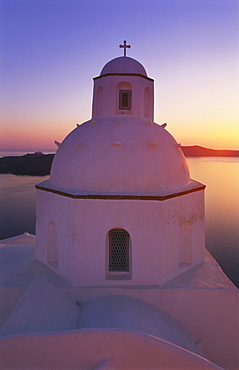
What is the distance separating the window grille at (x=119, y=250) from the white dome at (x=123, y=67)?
4812mm

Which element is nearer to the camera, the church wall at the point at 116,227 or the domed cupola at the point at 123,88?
the church wall at the point at 116,227

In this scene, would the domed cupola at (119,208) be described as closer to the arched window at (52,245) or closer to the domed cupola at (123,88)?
the arched window at (52,245)

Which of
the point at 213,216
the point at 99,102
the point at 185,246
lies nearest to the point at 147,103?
the point at 99,102

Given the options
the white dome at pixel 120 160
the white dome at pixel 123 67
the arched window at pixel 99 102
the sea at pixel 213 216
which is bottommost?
the sea at pixel 213 216

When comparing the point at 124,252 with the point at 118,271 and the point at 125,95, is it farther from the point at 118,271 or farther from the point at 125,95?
the point at 125,95

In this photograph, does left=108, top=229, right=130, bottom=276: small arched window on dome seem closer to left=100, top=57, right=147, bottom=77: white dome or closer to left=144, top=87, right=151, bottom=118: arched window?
left=144, top=87, right=151, bottom=118: arched window

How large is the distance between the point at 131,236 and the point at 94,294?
5.45ft

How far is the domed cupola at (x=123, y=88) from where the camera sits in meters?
8.52

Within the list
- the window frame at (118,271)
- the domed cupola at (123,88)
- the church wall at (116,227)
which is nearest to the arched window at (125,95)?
the domed cupola at (123,88)

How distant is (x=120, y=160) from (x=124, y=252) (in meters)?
2.40

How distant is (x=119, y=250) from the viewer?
7.41 meters

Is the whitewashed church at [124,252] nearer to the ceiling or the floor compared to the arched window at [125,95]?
nearer to the floor

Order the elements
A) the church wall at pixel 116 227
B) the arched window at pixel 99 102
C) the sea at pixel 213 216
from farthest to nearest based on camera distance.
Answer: the sea at pixel 213 216 → the arched window at pixel 99 102 → the church wall at pixel 116 227

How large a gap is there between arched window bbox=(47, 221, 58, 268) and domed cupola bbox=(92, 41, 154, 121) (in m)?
3.67
